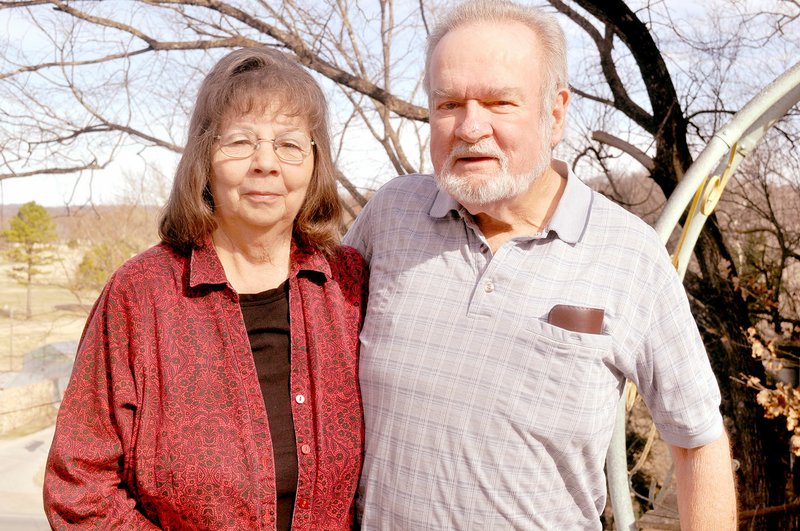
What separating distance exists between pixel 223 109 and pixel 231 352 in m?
0.54

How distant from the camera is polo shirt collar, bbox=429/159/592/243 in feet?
6.01

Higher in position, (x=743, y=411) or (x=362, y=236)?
(x=362, y=236)

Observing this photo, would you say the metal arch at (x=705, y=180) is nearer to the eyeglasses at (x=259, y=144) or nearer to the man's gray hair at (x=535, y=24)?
the man's gray hair at (x=535, y=24)

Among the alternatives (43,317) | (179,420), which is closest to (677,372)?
(179,420)

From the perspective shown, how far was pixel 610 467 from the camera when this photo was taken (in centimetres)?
271

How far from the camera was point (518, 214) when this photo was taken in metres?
1.91

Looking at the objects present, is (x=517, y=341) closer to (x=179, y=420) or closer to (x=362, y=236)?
(x=362, y=236)

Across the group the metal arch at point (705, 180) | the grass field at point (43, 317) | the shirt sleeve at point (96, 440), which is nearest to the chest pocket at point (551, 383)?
the shirt sleeve at point (96, 440)

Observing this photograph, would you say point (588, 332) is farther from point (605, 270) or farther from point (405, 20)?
point (405, 20)

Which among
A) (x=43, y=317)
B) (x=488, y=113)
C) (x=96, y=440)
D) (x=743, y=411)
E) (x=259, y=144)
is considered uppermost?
(x=488, y=113)

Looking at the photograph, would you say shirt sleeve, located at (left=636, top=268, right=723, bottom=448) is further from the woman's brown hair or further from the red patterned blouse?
the woman's brown hair

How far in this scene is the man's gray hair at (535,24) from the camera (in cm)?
186

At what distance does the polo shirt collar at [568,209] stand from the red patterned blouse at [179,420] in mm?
487

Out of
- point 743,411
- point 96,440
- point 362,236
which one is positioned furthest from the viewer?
point 743,411
